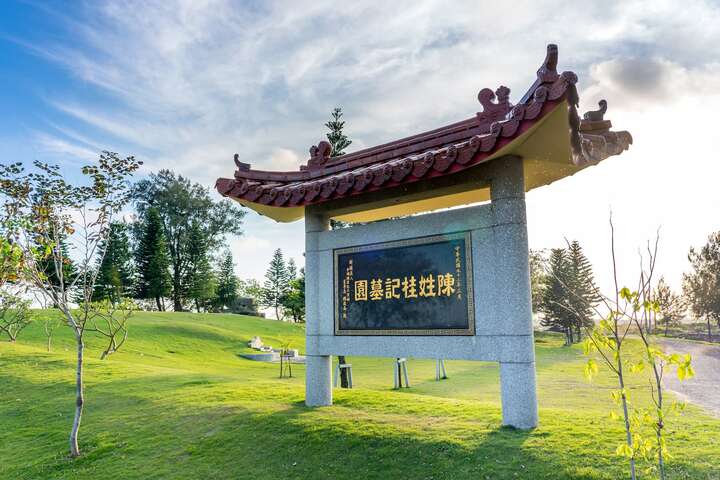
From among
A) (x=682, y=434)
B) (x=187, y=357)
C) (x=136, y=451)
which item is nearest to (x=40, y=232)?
(x=136, y=451)

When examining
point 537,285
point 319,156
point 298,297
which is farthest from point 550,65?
point 537,285

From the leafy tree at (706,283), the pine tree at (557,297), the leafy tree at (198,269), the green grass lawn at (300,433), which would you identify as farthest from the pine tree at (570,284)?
the leafy tree at (198,269)

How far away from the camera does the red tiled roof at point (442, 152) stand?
5.25 m

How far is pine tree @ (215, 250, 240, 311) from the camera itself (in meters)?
47.7

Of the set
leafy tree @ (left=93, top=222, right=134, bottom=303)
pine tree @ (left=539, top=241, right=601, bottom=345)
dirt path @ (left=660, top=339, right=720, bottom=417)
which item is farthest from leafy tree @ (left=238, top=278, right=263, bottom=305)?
dirt path @ (left=660, top=339, right=720, bottom=417)

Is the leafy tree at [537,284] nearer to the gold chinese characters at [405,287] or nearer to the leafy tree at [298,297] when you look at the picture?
the leafy tree at [298,297]

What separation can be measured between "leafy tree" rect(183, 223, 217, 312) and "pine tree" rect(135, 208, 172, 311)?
2306 mm

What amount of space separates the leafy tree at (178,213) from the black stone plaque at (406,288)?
123 ft

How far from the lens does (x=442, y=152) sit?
6441 millimetres

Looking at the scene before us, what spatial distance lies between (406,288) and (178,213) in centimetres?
3978

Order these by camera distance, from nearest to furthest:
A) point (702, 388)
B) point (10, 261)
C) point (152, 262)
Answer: point (10, 261), point (702, 388), point (152, 262)

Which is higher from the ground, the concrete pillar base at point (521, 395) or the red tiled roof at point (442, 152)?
the red tiled roof at point (442, 152)

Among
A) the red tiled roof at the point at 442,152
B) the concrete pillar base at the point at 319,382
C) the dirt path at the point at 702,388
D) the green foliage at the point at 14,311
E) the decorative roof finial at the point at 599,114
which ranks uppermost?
the decorative roof finial at the point at 599,114

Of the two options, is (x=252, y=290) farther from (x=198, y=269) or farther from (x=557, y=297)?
(x=557, y=297)
